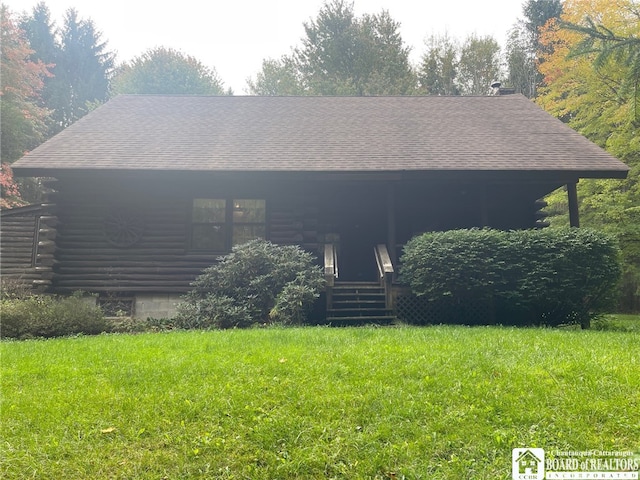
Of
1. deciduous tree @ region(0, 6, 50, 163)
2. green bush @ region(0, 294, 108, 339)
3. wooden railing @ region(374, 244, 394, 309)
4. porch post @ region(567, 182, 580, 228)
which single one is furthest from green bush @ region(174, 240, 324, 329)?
deciduous tree @ region(0, 6, 50, 163)

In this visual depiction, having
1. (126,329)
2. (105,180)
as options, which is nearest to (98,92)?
(105,180)

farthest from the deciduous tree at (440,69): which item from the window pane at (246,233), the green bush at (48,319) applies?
the green bush at (48,319)

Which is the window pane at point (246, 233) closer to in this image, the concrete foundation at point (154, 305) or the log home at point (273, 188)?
the log home at point (273, 188)

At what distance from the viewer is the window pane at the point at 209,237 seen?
466 inches

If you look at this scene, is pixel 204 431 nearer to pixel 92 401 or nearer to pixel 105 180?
pixel 92 401

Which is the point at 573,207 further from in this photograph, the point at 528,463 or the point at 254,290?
the point at 528,463

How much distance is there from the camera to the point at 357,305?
9.95m

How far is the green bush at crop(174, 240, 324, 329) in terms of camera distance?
8859 millimetres

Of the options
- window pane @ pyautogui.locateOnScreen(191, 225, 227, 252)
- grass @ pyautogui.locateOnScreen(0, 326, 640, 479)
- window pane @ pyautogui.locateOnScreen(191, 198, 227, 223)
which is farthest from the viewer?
window pane @ pyautogui.locateOnScreen(191, 198, 227, 223)

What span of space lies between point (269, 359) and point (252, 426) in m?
1.48

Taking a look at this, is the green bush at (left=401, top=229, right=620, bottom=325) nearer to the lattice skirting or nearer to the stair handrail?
the lattice skirting

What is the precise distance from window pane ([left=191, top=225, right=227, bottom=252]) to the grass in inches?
254

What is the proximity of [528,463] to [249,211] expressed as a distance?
986 centimetres

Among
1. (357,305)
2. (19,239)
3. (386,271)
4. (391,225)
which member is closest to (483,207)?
(391,225)
